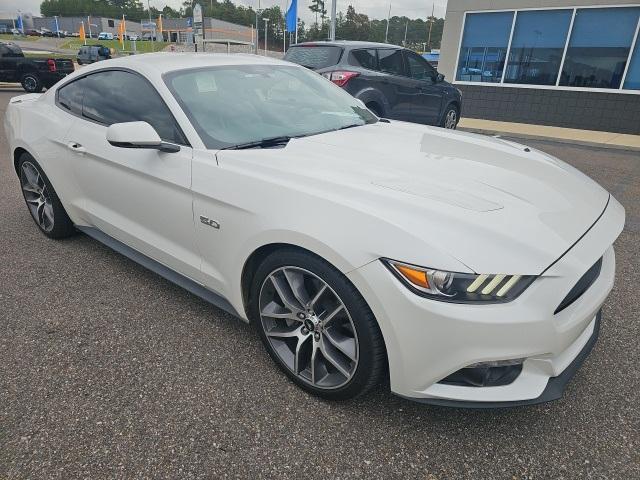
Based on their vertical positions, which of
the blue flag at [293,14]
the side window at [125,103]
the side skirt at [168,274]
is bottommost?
the side skirt at [168,274]

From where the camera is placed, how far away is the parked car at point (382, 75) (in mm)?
7145

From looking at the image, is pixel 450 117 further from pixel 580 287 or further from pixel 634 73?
pixel 580 287

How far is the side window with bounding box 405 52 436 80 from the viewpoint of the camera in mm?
8031

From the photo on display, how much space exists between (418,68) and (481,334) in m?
7.46

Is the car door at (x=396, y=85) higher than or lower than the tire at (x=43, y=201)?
higher

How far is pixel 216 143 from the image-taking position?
2410mm

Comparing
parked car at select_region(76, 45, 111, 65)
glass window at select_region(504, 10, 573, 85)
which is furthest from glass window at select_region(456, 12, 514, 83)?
parked car at select_region(76, 45, 111, 65)

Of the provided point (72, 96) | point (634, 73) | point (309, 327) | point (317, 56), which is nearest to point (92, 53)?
point (317, 56)

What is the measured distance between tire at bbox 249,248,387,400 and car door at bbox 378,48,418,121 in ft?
19.7

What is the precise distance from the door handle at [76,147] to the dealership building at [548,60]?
12.3m

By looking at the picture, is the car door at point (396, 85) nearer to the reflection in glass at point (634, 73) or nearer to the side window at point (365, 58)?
the side window at point (365, 58)

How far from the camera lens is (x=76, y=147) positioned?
10.2 ft

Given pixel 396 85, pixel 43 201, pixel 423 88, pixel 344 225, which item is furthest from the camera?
pixel 423 88

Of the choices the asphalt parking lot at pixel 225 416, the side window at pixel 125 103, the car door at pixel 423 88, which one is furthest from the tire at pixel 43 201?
the car door at pixel 423 88
